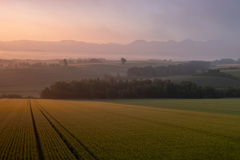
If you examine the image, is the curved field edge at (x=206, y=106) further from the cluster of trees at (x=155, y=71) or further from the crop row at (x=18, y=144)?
the cluster of trees at (x=155, y=71)

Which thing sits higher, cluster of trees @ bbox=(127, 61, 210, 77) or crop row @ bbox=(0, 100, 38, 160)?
cluster of trees @ bbox=(127, 61, 210, 77)

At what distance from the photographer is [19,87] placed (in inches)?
4050

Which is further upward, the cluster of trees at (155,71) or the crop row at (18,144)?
the cluster of trees at (155,71)

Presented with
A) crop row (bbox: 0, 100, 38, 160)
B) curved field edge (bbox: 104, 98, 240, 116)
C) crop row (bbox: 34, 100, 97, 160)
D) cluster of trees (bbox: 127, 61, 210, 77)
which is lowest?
curved field edge (bbox: 104, 98, 240, 116)

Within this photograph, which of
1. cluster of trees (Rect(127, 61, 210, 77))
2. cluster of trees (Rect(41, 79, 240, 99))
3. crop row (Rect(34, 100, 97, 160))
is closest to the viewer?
crop row (Rect(34, 100, 97, 160))

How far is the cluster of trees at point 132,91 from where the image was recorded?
3233 inches

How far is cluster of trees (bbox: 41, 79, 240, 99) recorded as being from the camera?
8212 cm

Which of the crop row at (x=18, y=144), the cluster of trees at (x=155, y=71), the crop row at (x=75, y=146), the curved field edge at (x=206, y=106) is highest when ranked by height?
the cluster of trees at (x=155, y=71)

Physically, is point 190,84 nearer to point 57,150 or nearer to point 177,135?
point 177,135

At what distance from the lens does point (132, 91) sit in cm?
8175

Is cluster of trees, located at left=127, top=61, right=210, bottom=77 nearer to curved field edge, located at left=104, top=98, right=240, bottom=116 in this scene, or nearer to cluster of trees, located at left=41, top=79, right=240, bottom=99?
cluster of trees, located at left=41, top=79, right=240, bottom=99

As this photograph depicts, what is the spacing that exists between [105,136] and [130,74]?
122544 millimetres

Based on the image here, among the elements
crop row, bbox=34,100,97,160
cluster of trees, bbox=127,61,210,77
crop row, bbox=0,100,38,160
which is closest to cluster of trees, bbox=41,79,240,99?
cluster of trees, bbox=127,61,210,77

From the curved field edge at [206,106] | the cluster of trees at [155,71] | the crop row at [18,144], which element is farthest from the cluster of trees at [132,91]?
the crop row at [18,144]
